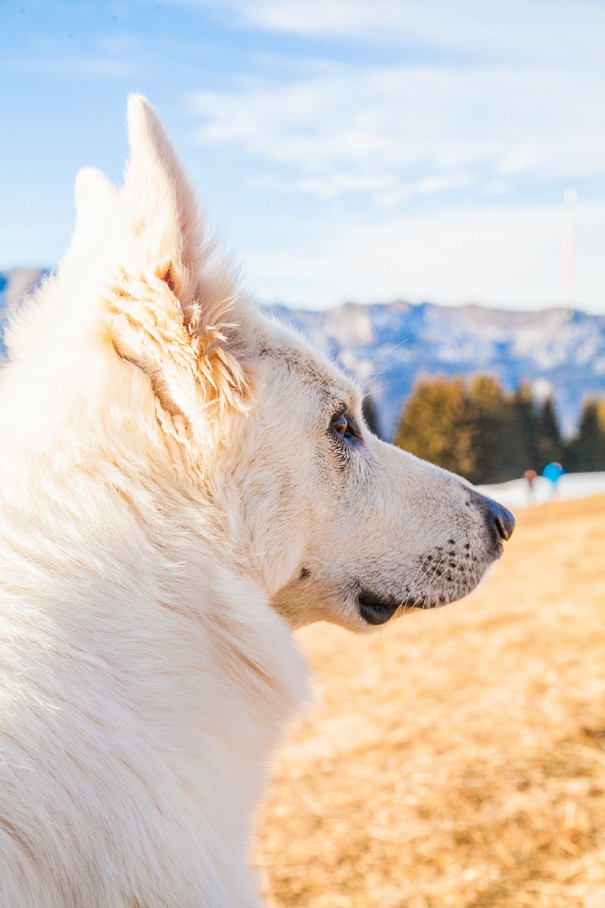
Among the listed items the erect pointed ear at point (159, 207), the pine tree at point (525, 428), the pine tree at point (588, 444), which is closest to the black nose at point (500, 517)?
the erect pointed ear at point (159, 207)

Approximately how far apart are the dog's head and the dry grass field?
249 mm

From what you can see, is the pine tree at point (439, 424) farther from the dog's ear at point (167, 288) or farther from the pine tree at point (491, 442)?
the dog's ear at point (167, 288)

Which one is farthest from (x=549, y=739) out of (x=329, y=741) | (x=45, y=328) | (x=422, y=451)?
(x=422, y=451)

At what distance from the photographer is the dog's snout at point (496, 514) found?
2740 mm

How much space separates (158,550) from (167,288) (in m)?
0.65

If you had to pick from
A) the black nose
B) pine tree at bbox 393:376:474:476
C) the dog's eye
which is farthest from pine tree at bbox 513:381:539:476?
the dog's eye

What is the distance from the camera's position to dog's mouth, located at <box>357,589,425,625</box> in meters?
2.52

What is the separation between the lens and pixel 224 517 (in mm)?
2129

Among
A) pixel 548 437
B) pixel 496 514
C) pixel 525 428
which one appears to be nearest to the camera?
pixel 496 514

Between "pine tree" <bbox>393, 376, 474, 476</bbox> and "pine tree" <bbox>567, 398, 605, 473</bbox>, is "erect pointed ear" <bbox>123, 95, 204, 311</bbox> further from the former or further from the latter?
"pine tree" <bbox>567, 398, 605, 473</bbox>

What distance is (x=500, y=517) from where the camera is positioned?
2750 millimetres

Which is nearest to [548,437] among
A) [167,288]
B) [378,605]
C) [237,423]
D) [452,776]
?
[452,776]

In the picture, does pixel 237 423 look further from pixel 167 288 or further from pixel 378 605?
pixel 378 605

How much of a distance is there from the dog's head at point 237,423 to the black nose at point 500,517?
0.03 feet
